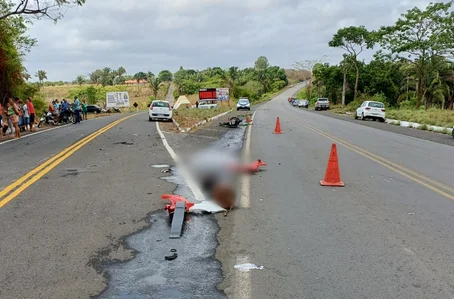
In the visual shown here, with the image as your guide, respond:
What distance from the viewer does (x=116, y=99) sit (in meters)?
70.2

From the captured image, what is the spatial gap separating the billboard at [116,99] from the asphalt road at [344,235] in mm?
62732

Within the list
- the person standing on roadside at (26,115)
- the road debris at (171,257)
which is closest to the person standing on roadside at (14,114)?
the person standing on roadside at (26,115)

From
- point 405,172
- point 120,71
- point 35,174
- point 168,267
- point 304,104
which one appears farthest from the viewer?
point 120,71

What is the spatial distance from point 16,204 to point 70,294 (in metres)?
3.60

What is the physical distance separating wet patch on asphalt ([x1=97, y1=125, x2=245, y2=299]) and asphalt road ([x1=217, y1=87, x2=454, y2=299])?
0.57 feet

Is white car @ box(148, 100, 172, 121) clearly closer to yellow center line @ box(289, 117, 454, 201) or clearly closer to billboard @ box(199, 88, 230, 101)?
yellow center line @ box(289, 117, 454, 201)

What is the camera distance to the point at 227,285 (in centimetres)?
406

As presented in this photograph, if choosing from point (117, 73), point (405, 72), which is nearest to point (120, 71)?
point (117, 73)

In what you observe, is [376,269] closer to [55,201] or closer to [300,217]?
[300,217]

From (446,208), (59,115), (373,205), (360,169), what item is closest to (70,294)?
(373,205)

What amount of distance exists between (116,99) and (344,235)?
67.9 metres

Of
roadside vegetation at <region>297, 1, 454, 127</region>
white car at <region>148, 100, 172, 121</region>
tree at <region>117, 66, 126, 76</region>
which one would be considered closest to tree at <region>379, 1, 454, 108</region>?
roadside vegetation at <region>297, 1, 454, 127</region>

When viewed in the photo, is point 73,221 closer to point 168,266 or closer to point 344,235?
point 168,266

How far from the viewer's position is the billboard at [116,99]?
69.5 meters
